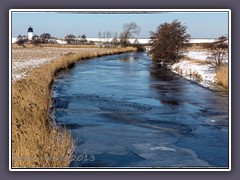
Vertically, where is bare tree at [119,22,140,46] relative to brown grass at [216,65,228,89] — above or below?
above

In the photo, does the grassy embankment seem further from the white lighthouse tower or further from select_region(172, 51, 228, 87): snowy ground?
select_region(172, 51, 228, 87): snowy ground

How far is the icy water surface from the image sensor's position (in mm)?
6316

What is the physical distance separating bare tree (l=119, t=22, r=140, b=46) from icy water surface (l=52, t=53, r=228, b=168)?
158cm

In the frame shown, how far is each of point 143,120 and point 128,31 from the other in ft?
7.50

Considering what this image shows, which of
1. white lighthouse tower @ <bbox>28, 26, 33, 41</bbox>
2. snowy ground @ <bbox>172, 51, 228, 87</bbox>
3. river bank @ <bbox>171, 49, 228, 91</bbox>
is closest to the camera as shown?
white lighthouse tower @ <bbox>28, 26, 33, 41</bbox>

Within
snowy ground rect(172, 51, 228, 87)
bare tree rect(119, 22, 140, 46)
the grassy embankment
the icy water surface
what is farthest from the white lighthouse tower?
snowy ground rect(172, 51, 228, 87)

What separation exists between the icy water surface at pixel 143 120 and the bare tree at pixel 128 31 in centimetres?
158

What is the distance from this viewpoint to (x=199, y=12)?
19.2ft

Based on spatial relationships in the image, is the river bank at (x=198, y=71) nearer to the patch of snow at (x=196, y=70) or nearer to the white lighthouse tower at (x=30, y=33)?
the patch of snow at (x=196, y=70)

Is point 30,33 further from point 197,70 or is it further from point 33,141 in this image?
point 197,70

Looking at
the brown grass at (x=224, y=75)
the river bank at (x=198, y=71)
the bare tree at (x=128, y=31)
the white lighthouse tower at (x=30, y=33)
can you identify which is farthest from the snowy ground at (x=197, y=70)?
the white lighthouse tower at (x=30, y=33)

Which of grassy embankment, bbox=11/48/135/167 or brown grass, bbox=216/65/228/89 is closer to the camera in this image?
grassy embankment, bbox=11/48/135/167

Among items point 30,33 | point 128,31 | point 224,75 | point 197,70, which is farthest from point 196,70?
point 30,33

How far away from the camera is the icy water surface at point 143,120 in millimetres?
6316
